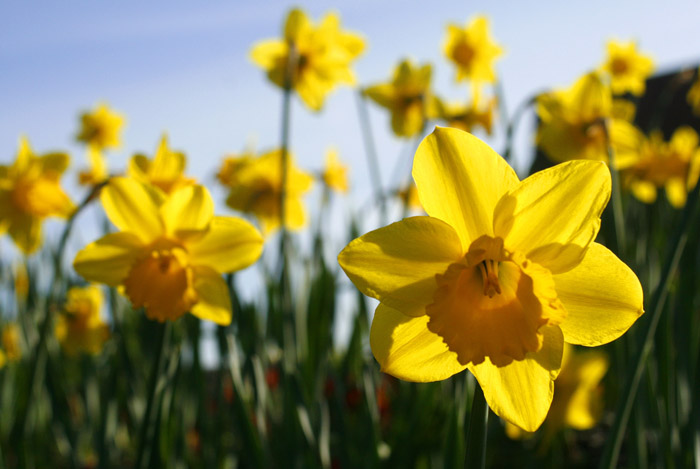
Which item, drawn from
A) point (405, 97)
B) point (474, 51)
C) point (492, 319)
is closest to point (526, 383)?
point (492, 319)

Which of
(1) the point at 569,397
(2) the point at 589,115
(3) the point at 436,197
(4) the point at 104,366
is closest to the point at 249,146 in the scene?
(4) the point at 104,366

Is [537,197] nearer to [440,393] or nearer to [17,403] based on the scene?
[440,393]

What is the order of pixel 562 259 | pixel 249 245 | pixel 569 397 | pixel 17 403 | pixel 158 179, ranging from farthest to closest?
pixel 17 403
pixel 569 397
pixel 158 179
pixel 249 245
pixel 562 259

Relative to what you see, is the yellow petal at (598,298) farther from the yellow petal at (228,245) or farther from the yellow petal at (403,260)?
the yellow petal at (228,245)

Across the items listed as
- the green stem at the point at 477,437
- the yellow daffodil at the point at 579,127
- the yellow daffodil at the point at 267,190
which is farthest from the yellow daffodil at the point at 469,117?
the green stem at the point at 477,437

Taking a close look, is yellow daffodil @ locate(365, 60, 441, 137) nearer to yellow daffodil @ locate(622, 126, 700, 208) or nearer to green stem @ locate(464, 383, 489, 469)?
yellow daffodil @ locate(622, 126, 700, 208)
